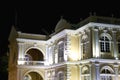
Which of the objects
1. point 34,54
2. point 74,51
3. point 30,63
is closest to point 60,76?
point 74,51

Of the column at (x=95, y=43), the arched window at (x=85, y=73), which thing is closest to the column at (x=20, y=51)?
the arched window at (x=85, y=73)

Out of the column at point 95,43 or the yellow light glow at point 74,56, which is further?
the yellow light glow at point 74,56

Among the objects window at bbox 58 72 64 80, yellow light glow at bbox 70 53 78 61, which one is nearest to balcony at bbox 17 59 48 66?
window at bbox 58 72 64 80

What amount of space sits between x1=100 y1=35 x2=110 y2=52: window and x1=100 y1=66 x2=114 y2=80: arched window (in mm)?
1933

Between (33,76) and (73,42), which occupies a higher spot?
(73,42)

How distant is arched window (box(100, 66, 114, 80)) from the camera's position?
105 ft

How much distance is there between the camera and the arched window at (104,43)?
3272 cm

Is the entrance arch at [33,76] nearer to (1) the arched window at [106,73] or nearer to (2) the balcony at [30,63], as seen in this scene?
(2) the balcony at [30,63]

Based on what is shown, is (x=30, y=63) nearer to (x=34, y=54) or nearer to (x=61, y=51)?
(x=34, y=54)

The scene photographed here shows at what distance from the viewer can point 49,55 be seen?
4162cm

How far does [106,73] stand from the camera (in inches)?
1268

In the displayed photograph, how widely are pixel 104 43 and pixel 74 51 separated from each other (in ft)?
13.5

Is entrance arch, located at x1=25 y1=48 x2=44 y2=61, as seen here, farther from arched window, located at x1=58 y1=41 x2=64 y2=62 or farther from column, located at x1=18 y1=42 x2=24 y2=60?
arched window, located at x1=58 y1=41 x2=64 y2=62

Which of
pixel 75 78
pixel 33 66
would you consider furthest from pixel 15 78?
pixel 75 78
